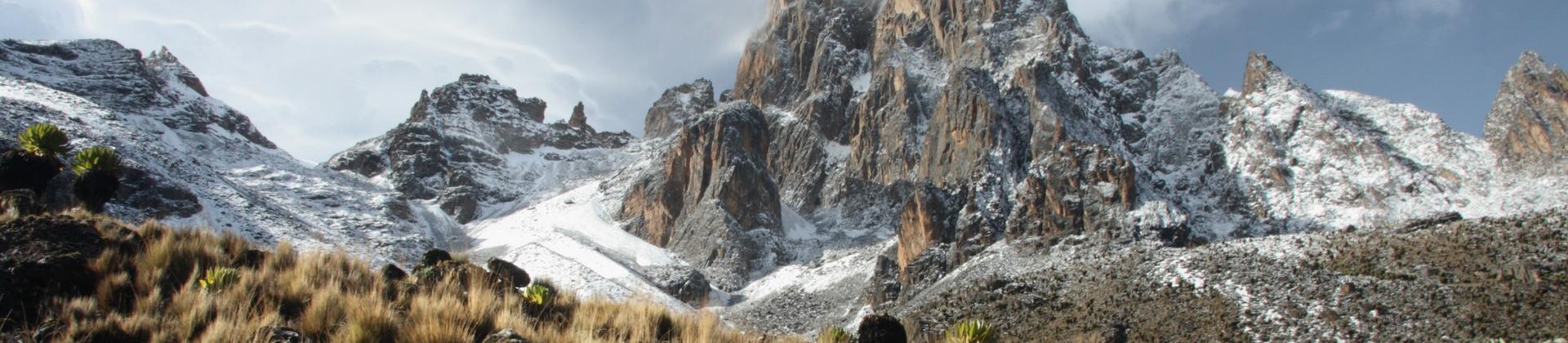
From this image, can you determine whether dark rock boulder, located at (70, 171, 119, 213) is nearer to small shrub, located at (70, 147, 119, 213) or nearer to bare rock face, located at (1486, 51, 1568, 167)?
small shrub, located at (70, 147, 119, 213)

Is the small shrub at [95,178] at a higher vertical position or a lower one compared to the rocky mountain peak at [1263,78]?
lower

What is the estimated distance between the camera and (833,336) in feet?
30.0

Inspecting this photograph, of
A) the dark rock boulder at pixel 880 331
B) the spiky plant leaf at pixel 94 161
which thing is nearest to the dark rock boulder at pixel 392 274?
the dark rock boulder at pixel 880 331

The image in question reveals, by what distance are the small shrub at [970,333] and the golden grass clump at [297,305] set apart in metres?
1.99

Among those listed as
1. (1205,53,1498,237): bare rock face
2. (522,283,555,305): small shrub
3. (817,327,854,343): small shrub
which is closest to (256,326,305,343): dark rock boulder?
(522,283,555,305): small shrub

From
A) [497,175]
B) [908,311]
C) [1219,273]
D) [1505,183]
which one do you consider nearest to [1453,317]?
[1219,273]

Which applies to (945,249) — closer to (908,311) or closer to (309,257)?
(908,311)

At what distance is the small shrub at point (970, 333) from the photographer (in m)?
8.63

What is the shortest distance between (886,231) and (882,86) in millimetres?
36010

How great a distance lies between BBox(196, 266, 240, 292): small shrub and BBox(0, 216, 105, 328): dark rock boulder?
890 millimetres

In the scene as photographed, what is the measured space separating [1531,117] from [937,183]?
73.5 m

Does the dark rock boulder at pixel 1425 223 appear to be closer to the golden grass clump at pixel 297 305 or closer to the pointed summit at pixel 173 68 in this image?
the golden grass clump at pixel 297 305

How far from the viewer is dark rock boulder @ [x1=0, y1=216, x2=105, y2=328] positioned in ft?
22.2

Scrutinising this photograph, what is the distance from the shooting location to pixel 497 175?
18112 centimetres
